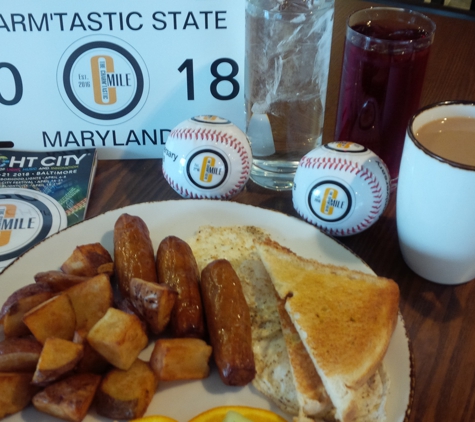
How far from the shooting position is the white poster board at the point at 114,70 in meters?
1.29

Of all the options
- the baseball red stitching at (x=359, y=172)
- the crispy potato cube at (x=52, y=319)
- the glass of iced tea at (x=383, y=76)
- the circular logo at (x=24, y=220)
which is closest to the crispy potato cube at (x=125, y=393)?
the crispy potato cube at (x=52, y=319)

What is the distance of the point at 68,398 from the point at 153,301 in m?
0.21

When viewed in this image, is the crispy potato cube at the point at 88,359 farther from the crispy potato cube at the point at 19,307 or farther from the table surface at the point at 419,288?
the table surface at the point at 419,288

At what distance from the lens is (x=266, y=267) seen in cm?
108

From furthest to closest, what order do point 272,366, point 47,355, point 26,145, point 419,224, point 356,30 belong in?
1. point 26,145
2. point 356,30
3. point 419,224
4. point 272,366
5. point 47,355

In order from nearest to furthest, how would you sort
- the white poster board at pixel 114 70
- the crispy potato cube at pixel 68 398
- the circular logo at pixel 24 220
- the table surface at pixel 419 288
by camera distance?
the crispy potato cube at pixel 68 398 → the table surface at pixel 419 288 → the circular logo at pixel 24 220 → the white poster board at pixel 114 70

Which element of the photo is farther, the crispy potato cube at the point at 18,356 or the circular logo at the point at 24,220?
the circular logo at the point at 24,220

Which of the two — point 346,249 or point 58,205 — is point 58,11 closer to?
point 58,205

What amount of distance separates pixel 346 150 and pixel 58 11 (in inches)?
32.5

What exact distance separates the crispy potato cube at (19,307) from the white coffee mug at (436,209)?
780 millimetres

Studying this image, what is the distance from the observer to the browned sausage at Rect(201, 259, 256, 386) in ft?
2.90

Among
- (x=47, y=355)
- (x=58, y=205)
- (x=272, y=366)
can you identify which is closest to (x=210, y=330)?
(x=272, y=366)

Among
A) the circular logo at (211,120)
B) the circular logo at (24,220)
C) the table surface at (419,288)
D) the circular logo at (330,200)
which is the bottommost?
the table surface at (419,288)

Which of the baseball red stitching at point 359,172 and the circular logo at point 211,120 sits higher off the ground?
the circular logo at point 211,120
